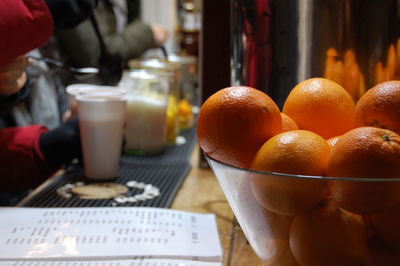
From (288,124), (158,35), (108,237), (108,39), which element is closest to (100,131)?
(108,237)

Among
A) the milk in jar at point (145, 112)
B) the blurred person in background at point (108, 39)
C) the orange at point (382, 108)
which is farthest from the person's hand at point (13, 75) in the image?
the orange at point (382, 108)

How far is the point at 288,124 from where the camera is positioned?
45cm

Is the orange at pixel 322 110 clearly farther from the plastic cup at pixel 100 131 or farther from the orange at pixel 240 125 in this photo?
the plastic cup at pixel 100 131

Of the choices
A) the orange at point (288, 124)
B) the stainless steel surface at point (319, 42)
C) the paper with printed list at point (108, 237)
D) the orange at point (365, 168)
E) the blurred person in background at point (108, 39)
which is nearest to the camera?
the orange at point (365, 168)

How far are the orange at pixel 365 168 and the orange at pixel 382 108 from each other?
5 cm

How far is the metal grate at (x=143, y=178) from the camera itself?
76cm

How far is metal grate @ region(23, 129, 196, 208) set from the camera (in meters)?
0.76

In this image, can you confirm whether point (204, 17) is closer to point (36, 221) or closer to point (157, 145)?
point (157, 145)

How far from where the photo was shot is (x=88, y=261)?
0.54 m

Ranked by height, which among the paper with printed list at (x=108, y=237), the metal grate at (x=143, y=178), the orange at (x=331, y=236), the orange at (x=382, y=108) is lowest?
the metal grate at (x=143, y=178)

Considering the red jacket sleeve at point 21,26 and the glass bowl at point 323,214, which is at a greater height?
the red jacket sleeve at point 21,26

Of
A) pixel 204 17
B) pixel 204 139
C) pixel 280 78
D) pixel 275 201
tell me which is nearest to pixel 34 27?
pixel 204 17

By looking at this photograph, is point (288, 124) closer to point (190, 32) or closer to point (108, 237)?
point (108, 237)

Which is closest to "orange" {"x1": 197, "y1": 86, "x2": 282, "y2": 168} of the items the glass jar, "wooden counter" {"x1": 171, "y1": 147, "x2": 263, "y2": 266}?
"wooden counter" {"x1": 171, "y1": 147, "x2": 263, "y2": 266}
